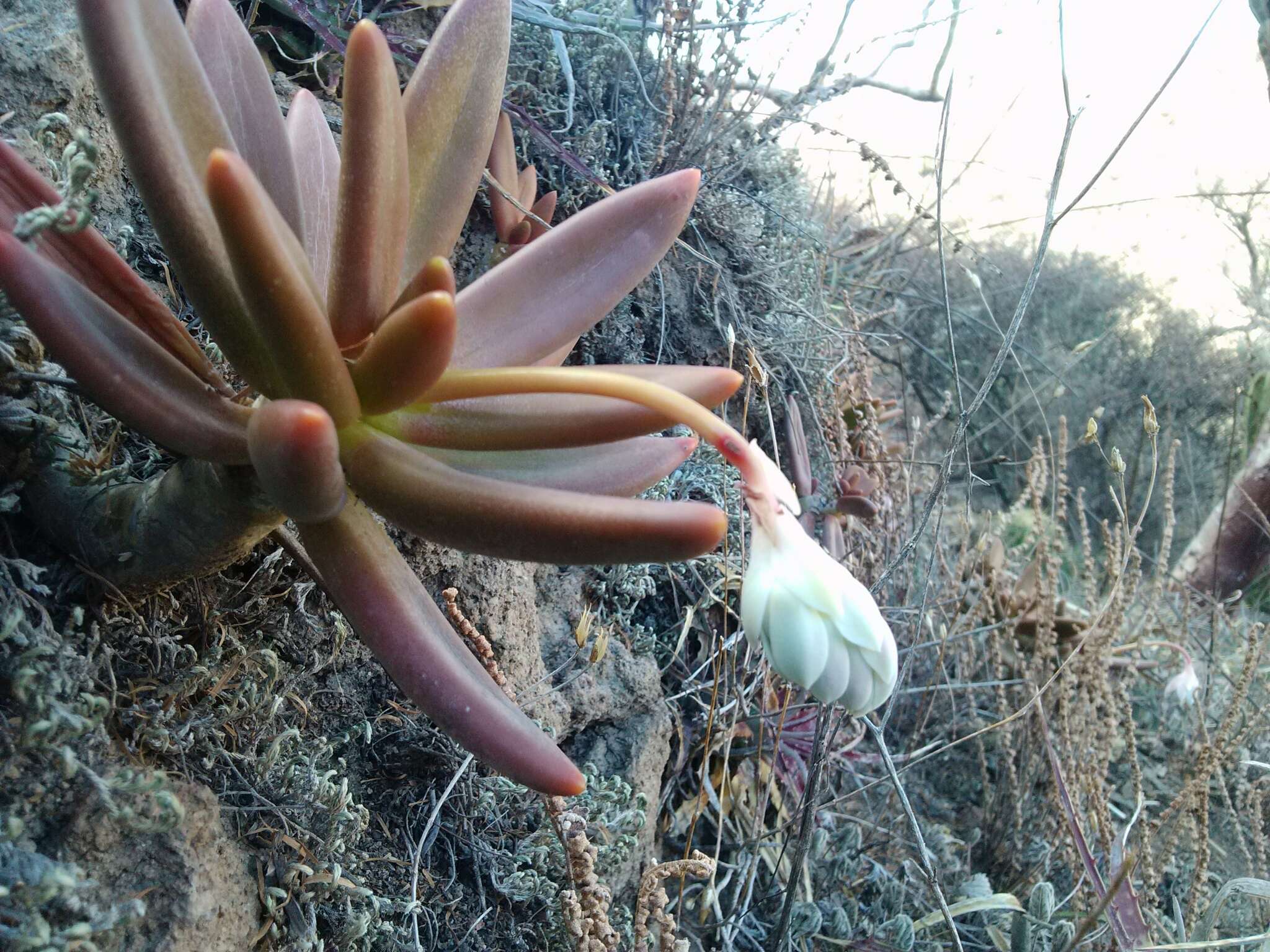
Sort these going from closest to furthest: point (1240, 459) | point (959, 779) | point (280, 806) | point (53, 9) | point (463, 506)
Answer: point (463, 506), point (280, 806), point (53, 9), point (959, 779), point (1240, 459)

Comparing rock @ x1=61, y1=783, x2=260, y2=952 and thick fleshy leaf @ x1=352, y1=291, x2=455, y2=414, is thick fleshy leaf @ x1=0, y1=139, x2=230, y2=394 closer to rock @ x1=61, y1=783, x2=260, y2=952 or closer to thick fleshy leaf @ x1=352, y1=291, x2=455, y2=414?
thick fleshy leaf @ x1=352, y1=291, x2=455, y2=414

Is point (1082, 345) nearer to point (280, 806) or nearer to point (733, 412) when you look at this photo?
point (733, 412)

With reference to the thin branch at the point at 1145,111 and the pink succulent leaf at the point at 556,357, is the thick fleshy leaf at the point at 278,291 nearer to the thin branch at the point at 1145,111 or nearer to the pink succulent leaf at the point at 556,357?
the pink succulent leaf at the point at 556,357

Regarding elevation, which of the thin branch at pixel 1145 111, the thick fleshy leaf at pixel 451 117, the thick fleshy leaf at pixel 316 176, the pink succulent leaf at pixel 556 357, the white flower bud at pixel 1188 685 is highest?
the thin branch at pixel 1145 111

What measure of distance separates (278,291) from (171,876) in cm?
52

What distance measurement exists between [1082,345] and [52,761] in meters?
1.53

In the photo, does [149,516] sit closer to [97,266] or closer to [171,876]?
[97,266]

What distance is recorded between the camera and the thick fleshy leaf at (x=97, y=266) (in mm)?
586

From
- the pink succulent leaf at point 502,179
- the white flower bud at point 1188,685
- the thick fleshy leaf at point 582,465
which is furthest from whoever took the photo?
the white flower bud at point 1188,685

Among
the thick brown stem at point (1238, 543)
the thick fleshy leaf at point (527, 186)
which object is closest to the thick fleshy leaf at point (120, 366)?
the thick fleshy leaf at point (527, 186)

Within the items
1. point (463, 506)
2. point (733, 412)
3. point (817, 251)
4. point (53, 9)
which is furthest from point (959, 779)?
point (53, 9)

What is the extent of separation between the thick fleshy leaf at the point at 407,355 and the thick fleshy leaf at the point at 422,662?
0.34 feet

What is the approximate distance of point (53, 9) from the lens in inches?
36.4

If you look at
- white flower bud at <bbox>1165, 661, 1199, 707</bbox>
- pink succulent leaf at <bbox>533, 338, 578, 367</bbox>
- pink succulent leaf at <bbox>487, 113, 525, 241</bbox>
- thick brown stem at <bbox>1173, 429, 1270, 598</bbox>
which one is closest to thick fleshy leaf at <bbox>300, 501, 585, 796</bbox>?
pink succulent leaf at <bbox>533, 338, 578, 367</bbox>
